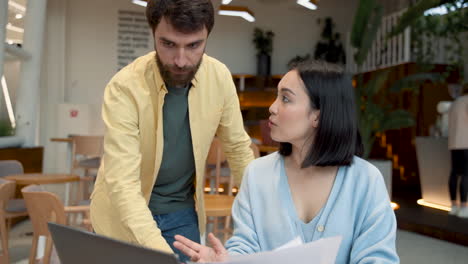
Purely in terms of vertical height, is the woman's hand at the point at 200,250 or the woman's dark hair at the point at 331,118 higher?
the woman's dark hair at the point at 331,118

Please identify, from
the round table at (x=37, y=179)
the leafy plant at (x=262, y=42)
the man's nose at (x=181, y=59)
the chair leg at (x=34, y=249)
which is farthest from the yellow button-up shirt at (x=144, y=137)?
the leafy plant at (x=262, y=42)

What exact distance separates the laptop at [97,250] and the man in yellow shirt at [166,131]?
1.68 feet

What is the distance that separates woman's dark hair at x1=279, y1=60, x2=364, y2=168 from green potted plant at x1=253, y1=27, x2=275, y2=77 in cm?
933

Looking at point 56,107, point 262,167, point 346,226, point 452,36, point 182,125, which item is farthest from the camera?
point 56,107

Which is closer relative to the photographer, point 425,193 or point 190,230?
point 190,230

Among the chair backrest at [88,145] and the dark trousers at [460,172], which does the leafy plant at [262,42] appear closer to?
the chair backrest at [88,145]

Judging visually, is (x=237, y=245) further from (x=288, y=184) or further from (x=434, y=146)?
(x=434, y=146)

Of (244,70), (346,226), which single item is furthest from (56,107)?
(346,226)

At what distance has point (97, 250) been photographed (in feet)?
2.54

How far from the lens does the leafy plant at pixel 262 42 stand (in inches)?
430

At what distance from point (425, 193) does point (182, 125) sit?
5.92m

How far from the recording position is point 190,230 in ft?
5.99

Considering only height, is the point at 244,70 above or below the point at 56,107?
above

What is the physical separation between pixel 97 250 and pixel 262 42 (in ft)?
34.0
